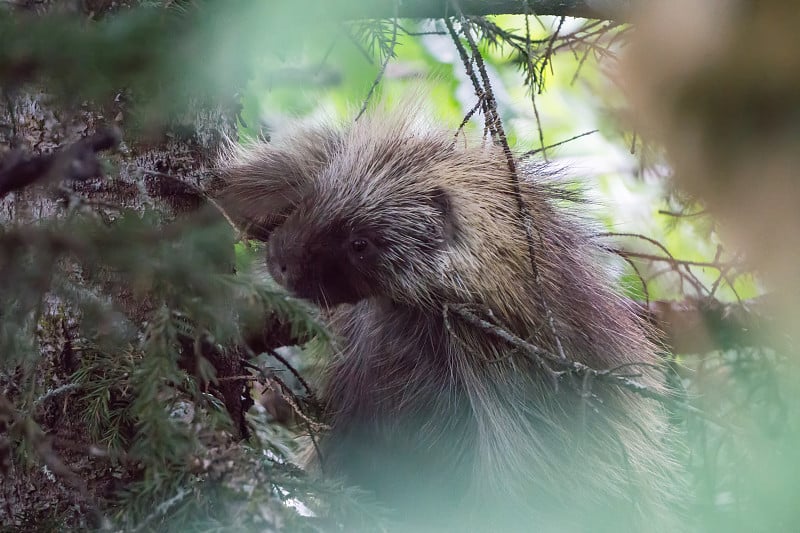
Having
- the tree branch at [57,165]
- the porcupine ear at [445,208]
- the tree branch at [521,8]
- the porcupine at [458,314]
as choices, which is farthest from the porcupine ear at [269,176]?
the tree branch at [57,165]

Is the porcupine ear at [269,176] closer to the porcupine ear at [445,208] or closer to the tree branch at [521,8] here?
the porcupine ear at [445,208]

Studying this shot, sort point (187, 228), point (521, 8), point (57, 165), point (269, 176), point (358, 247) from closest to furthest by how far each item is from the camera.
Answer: point (57, 165) < point (187, 228) < point (521, 8) < point (358, 247) < point (269, 176)

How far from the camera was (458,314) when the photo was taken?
1765mm

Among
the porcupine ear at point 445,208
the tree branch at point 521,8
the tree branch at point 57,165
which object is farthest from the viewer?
the porcupine ear at point 445,208

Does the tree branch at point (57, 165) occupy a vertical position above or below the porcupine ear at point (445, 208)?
below

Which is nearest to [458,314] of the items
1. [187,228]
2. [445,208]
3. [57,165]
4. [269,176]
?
[445,208]

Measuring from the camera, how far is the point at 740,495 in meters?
1.72

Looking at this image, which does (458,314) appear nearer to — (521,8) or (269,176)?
(269,176)

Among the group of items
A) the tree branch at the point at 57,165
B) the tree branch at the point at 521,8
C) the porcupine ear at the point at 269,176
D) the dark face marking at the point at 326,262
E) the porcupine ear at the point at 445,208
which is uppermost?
the tree branch at the point at 521,8

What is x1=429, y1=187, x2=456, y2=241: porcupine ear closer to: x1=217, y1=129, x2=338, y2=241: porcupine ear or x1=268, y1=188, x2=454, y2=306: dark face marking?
x1=268, y1=188, x2=454, y2=306: dark face marking

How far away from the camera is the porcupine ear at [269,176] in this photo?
6.13ft

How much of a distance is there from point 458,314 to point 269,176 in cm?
62

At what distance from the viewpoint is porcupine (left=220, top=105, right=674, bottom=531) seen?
175 centimetres

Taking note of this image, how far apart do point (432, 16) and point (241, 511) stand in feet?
3.91
